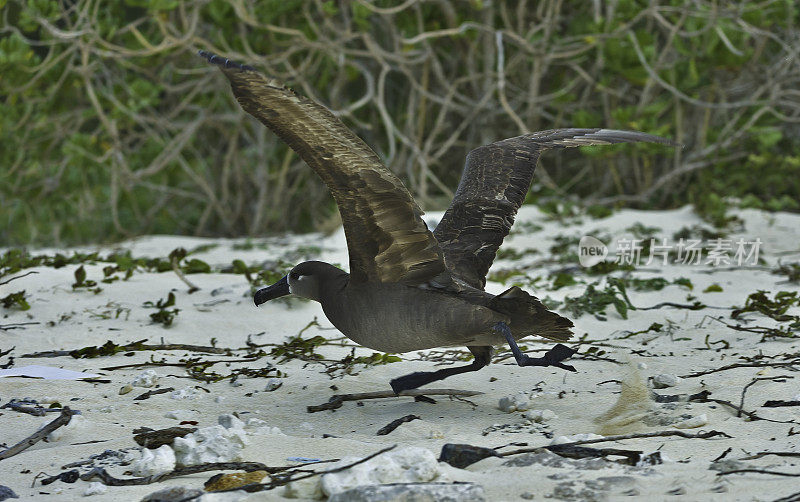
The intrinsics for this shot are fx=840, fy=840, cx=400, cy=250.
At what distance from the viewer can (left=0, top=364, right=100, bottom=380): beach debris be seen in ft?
10.4

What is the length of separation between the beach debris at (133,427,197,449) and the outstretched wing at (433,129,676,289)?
Answer: 1250mm

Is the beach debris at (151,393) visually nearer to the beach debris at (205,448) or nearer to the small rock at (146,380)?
the small rock at (146,380)

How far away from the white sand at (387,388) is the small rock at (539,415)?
0.03 m

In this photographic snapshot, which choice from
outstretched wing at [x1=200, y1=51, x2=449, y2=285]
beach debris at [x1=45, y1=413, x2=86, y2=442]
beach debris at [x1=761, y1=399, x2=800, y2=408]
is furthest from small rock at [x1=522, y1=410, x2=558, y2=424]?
beach debris at [x1=45, y1=413, x2=86, y2=442]

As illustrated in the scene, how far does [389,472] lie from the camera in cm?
211

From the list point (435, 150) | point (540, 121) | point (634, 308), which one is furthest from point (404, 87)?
point (634, 308)

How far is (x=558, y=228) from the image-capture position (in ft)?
24.5

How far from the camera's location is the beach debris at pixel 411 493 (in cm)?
196

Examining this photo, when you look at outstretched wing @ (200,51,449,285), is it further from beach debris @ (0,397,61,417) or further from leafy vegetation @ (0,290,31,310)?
leafy vegetation @ (0,290,31,310)

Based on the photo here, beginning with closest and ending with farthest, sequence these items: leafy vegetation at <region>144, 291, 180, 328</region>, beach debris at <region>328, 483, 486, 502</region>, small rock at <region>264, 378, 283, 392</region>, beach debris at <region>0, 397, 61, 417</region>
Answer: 1. beach debris at <region>328, 483, 486, 502</region>
2. beach debris at <region>0, 397, 61, 417</region>
3. small rock at <region>264, 378, 283, 392</region>
4. leafy vegetation at <region>144, 291, 180, 328</region>

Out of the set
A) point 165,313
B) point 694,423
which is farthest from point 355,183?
point 165,313

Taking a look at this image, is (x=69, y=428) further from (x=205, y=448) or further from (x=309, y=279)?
(x=309, y=279)

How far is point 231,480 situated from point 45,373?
1372mm

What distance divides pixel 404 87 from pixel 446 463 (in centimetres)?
752
